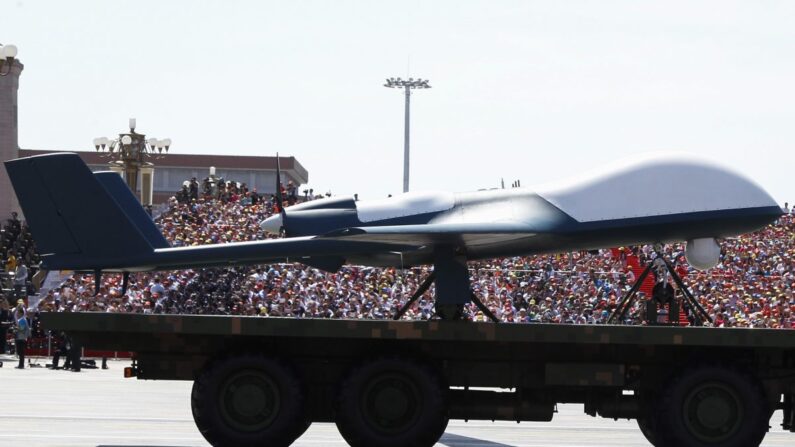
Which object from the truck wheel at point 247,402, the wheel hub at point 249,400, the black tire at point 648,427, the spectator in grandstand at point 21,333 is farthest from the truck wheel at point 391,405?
the spectator in grandstand at point 21,333

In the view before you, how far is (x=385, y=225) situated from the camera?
16.0 meters

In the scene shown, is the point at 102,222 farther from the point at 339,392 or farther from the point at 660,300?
the point at 660,300

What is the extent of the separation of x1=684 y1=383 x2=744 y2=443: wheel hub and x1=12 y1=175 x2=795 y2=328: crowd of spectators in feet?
50.5

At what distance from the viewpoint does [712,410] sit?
480 inches

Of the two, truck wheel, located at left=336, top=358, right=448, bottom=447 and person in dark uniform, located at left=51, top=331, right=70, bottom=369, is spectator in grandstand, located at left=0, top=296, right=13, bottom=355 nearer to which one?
person in dark uniform, located at left=51, top=331, right=70, bottom=369

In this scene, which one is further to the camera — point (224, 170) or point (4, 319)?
point (224, 170)

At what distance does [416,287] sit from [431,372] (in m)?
19.5

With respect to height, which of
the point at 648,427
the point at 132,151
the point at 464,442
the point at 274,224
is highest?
the point at 132,151

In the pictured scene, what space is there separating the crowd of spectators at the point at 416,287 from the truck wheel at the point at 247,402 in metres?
15.9

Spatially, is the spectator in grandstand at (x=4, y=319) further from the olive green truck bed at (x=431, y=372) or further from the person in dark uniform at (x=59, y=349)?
the olive green truck bed at (x=431, y=372)

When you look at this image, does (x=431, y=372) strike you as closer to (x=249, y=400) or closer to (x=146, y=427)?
(x=249, y=400)

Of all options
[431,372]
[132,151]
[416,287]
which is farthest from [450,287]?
[132,151]

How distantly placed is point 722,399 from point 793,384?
2.61 ft

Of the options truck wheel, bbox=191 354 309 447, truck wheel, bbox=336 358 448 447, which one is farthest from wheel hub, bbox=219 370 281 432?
truck wheel, bbox=336 358 448 447
